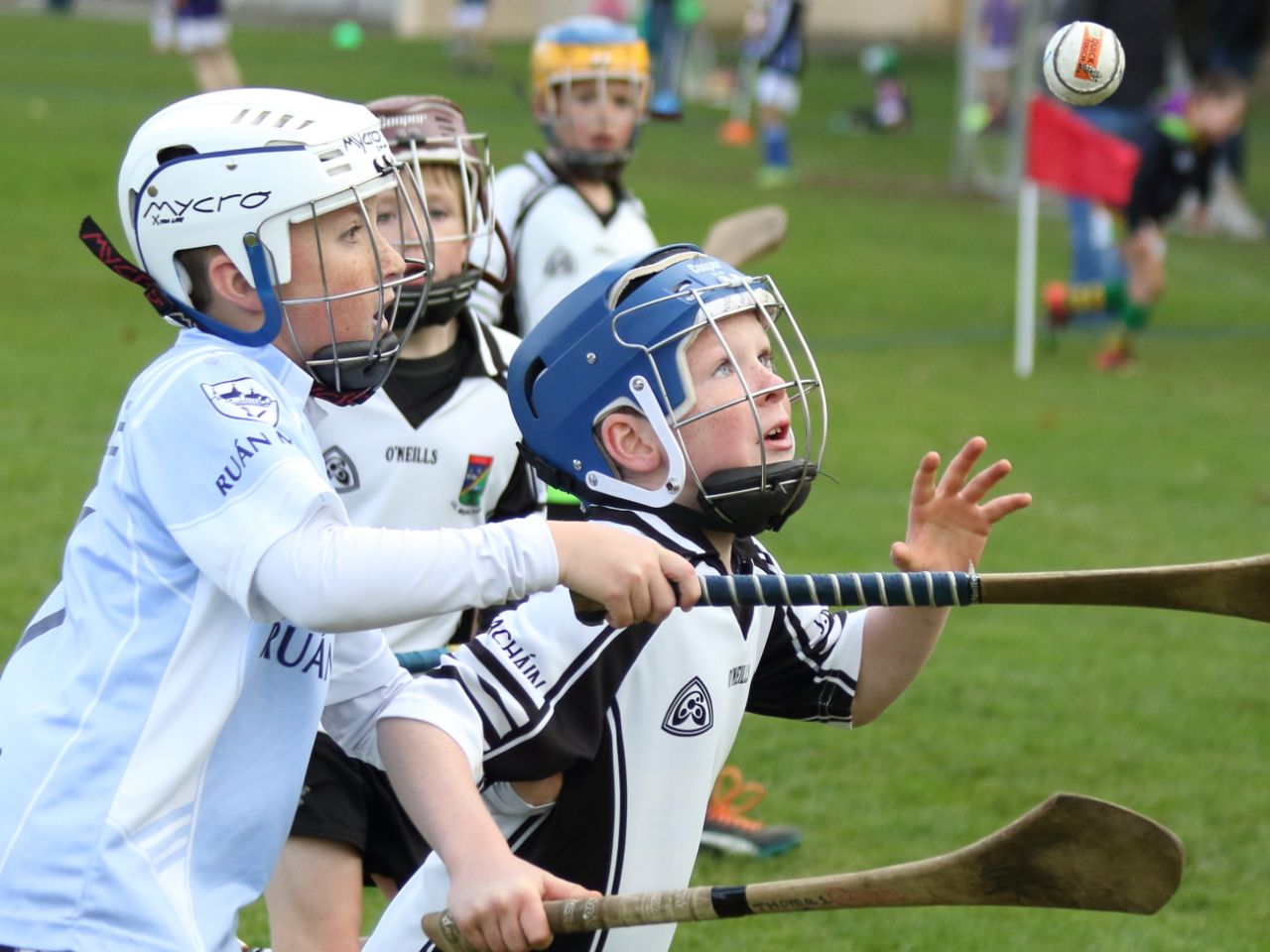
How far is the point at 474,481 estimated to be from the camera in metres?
4.09

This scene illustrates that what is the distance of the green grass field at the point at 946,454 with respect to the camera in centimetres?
495

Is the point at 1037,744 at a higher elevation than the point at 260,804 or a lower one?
Answer: lower

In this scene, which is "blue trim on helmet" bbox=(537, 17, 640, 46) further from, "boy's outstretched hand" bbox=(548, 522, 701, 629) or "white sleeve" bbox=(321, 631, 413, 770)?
"boy's outstretched hand" bbox=(548, 522, 701, 629)

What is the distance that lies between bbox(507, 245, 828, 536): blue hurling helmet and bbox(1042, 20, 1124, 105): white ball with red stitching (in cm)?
175

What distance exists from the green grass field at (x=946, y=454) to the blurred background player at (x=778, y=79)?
0.41 m

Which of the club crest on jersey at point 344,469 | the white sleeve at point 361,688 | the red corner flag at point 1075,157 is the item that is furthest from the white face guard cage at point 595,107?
the red corner flag at point 1075,157

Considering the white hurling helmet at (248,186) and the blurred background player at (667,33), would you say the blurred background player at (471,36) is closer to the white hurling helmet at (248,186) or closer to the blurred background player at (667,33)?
the blurred background player at (667,33)

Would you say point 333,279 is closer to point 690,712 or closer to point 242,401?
point 242,401

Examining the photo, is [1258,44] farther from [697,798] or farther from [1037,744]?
[697,798]

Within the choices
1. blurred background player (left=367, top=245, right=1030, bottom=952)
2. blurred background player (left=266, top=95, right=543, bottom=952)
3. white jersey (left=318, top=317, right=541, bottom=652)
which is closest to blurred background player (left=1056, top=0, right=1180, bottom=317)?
blurred background player (left=266, top=95, right=543, bottom=952)

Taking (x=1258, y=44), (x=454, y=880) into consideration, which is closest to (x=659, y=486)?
(x=454, y=880)

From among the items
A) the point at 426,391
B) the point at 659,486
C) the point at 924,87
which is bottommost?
the point at 924,87

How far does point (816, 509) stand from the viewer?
8.27 m

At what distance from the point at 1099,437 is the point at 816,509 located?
236 centimetres
